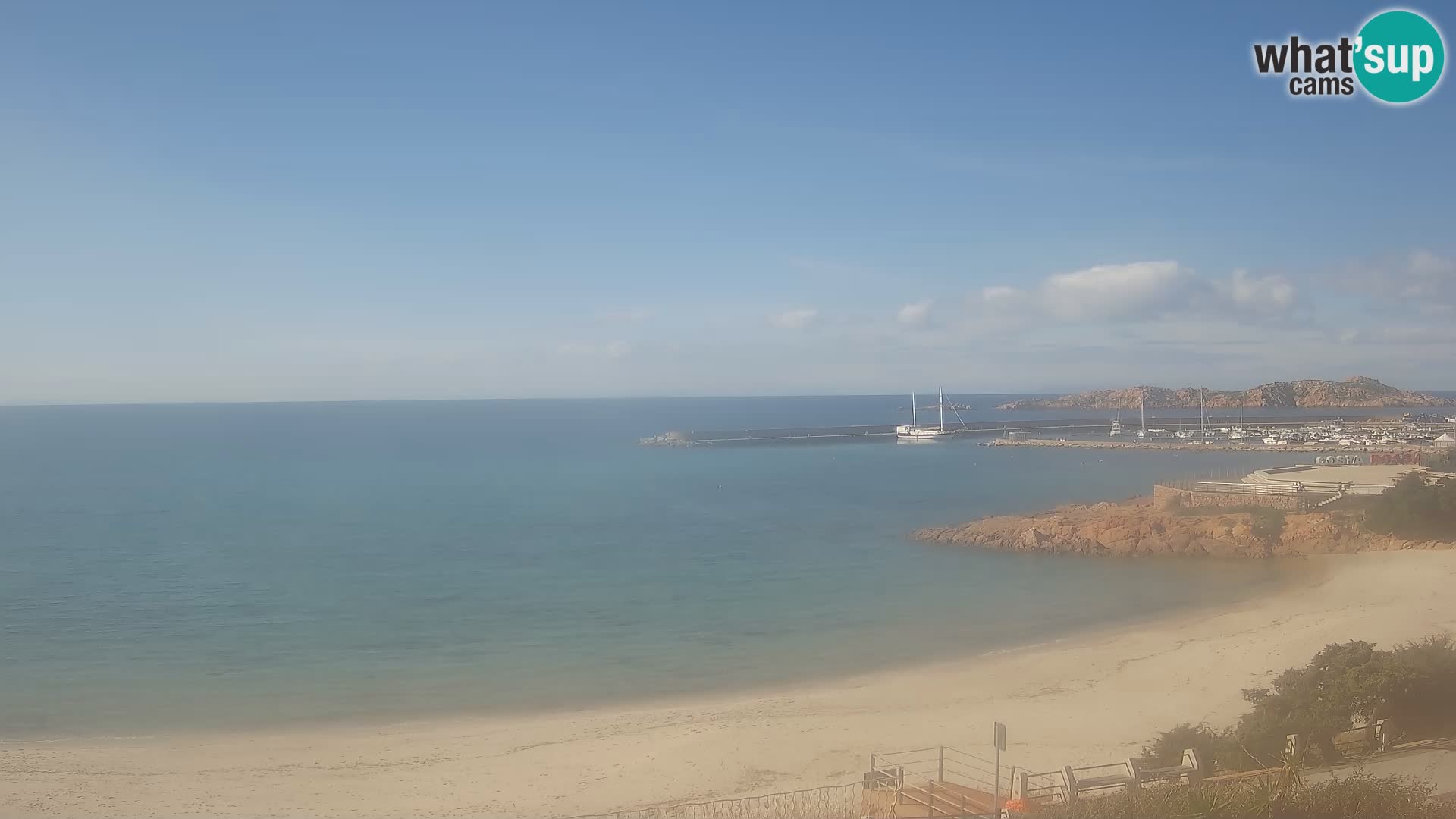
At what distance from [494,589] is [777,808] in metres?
17.7

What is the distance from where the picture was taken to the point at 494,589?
26625mm

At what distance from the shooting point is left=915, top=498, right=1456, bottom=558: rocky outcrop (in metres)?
29.0

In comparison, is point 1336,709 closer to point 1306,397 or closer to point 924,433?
point 924,433

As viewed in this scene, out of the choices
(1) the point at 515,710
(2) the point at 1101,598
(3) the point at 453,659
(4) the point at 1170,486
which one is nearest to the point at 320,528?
(3) the point at 453,659

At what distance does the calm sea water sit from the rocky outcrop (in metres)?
1.44

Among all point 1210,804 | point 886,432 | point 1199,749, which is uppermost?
point 1210,804

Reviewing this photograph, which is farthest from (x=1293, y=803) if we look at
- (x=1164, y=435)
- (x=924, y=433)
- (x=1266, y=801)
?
(x=924, y=433)

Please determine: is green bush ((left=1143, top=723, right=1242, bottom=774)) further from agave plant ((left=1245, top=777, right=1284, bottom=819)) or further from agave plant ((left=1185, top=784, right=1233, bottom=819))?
agave plant ((left=1245, top=777, right=1284, bottom=819))

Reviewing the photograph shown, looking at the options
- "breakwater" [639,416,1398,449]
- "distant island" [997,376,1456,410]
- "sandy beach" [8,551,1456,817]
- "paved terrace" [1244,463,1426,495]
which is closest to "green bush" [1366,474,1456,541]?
"paved terrace" [1244,463,1426,495]

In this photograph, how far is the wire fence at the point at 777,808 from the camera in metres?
10.1

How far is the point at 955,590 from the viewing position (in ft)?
84.5

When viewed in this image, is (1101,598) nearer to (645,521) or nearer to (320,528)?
(645,521)

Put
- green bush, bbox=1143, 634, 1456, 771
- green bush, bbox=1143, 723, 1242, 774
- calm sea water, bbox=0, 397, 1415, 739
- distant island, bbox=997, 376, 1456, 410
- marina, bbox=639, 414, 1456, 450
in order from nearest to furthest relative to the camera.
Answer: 1. green bush, bbox=1143, 723, 1242, 774
2. green bush, bbox=1143, 634, 1456, 771
3. calm sea water, bbox=0, 397, 1415, 739
4. marina, bbox=639, 414, 1456, 450
5. distant island, bbox=997, 376, 1456, 410

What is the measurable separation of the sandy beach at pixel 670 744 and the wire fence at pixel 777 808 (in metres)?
0.53
